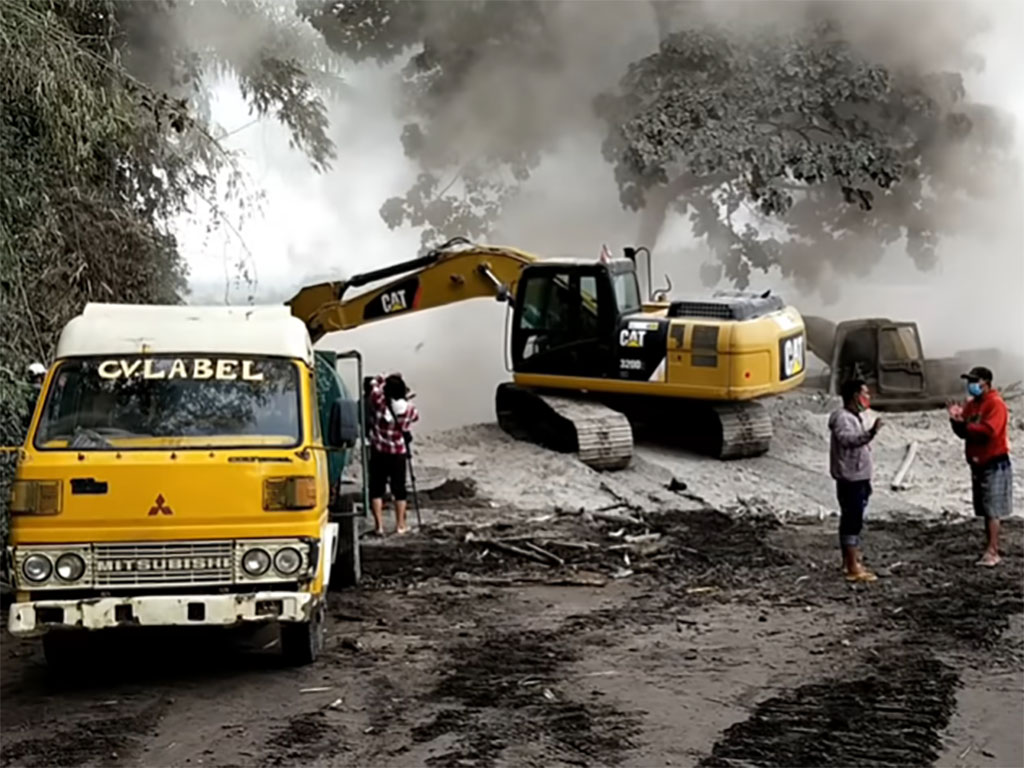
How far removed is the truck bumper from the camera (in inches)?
265

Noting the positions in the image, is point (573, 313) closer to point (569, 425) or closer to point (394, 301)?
point (569, 425)

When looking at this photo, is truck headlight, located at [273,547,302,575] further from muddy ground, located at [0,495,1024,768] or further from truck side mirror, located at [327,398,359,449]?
truck side mirror, located at [327,398,359,449]

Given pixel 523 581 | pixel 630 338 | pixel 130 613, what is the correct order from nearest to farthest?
pixel 130 613 → pixel 523 581 → pixel 630 338

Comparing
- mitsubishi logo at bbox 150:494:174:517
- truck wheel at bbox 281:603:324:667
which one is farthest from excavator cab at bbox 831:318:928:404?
mitsubishi logo at bbox 150:494:174:517

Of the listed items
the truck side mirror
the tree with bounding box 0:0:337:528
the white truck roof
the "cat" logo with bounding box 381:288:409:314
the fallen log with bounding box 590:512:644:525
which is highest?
the tree with bounding box 0:0:337:528

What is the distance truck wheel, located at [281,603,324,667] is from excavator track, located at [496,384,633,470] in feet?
23.3

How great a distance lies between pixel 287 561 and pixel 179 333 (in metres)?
1.61

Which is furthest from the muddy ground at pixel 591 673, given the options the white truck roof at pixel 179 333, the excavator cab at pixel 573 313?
the excavator cab at pixel 573 313

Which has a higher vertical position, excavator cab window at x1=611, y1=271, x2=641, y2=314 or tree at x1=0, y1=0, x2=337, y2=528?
tree at x1=0, y1=0, x2=337, y2=528

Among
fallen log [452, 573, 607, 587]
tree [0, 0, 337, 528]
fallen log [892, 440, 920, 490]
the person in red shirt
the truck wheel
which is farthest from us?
fallen log [892, 440, 920, 490]

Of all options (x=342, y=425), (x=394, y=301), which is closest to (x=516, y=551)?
(x=342, y=425)

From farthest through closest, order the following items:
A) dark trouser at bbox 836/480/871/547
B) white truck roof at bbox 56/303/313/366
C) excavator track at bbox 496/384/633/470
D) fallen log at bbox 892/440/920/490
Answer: excavator track at bbox 496/384/633/470 < fallen log at bbox 892/440/920/490 < dark trouser at bbox 836/480/871/547 < white truck roof at bbox 56/303/313/366

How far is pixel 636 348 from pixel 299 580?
8424mm

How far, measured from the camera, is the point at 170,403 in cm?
738
